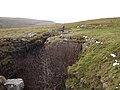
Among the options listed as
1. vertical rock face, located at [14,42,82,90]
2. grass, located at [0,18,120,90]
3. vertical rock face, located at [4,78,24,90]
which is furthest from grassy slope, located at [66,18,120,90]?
vertical rock face, located at [4,78,24,90]

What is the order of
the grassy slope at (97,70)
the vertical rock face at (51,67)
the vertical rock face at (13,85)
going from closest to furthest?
the grassy slope at (97,70)
the vertical rock face at (13,85)
the vertical rock face at (51,67)

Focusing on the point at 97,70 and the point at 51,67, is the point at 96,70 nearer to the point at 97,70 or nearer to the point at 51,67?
the point at 97,70

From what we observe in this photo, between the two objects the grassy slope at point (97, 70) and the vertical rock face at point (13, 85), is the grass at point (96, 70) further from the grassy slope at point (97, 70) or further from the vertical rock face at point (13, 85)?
the vertical rock face at point (13, 85)

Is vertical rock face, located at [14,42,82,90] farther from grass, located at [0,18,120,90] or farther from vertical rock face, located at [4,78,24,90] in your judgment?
vertical rock face, located at [4,78,24,90]

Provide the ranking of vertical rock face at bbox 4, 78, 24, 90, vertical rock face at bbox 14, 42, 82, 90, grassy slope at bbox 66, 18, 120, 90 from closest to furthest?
grassy slope at bbox 66, 18, 120, 90, vertical rock face at bbox 4, 78, 24, 90, vertical rock face at bbox 14, 42, 82, 90

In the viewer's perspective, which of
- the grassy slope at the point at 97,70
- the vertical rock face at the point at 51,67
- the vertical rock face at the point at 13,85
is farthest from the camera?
the vertical rock face at the point at 51,67

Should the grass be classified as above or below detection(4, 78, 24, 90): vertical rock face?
above

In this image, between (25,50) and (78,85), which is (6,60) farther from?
(78,85)

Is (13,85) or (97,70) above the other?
(97,70)

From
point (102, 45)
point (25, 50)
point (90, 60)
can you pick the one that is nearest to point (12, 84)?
point (90, 60)

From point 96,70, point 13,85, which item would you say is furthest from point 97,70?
point 13,85

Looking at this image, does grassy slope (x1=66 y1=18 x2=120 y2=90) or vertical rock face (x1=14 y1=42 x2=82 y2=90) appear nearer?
grassy slope (x1=66 y1=18 x2=120 y2=90)

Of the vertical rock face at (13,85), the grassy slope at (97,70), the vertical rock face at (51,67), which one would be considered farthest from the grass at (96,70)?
the vertical rock face at (13,85)

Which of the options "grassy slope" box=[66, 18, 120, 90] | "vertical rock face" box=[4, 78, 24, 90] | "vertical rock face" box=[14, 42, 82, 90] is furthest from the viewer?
"vertical rock face" box=[14, 42, 82, 90]
